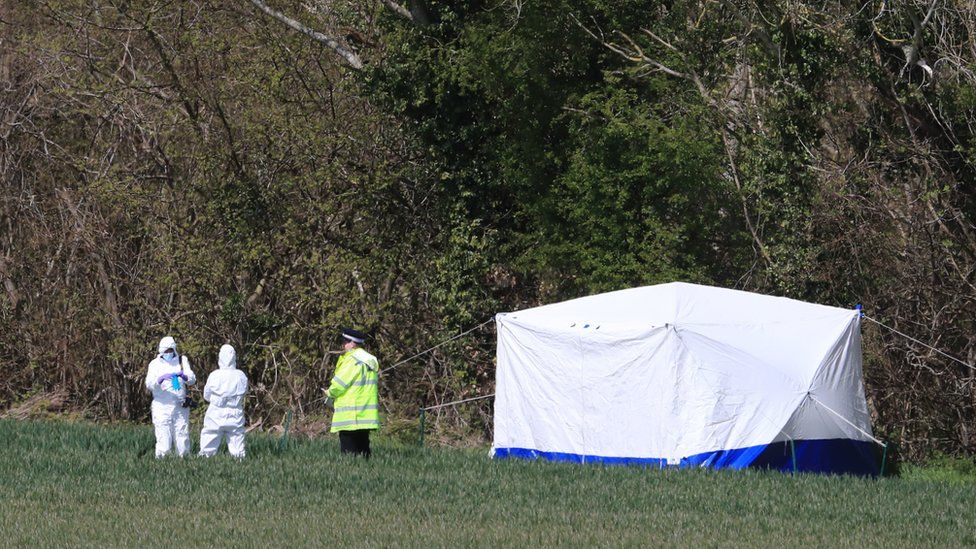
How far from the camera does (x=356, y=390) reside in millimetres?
16672

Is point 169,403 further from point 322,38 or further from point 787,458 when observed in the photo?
point 322,38

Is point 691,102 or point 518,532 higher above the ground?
point 691,102

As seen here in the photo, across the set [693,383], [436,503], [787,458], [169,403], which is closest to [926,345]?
[787,458]

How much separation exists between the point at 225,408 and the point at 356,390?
1592mm

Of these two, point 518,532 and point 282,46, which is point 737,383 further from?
point 282,46

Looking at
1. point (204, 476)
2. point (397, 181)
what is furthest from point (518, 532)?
point (397, 181)

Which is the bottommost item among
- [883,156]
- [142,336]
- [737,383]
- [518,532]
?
[518,532]

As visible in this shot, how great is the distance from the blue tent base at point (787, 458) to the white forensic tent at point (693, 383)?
0.01 m

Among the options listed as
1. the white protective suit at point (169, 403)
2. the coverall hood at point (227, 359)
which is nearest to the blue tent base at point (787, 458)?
the coverall hood at point (227, 359)

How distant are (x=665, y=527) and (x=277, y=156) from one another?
50.2ft

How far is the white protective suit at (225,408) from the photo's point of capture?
16625 mm

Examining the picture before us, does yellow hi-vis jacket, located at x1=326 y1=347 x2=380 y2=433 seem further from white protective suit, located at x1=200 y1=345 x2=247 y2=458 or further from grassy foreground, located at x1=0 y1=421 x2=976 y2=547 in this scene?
white protective suit, located at x1=200 y1=345 x2=247 y2=458

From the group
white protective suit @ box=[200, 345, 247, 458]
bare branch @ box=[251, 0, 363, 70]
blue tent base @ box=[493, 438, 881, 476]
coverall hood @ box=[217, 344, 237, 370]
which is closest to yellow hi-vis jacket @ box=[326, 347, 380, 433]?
white protective suit @ box=[200, 345, 247, 458]

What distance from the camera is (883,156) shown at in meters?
20.9
